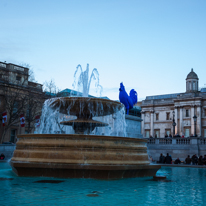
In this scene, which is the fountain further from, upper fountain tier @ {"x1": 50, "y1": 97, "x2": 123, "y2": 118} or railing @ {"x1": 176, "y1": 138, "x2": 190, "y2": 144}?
railing @ {"x1": 176, "y1": 138, "x2": 190, "y2": 144}

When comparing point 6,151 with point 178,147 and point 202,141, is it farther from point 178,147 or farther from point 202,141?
point 202,141

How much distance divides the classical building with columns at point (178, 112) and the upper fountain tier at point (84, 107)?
1840 inches

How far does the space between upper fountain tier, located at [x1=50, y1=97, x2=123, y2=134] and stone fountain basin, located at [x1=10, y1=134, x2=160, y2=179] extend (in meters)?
2.49

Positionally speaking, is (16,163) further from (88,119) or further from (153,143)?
(153,143)

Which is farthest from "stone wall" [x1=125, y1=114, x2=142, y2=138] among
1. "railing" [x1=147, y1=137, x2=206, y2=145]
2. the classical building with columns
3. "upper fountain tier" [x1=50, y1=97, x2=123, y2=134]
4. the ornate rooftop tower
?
the ornate rooftop tower

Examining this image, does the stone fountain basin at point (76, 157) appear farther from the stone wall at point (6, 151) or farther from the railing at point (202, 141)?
the railing at point (202, 141)

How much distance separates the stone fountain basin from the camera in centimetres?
799

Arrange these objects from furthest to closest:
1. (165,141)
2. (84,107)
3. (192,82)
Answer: (192,82)
(165,141)
(84,107)

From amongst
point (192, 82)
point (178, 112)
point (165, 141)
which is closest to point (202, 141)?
point (165, 141)

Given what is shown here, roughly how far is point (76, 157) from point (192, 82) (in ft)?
192

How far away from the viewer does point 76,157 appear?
8.19 metres

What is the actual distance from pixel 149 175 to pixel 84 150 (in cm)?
242

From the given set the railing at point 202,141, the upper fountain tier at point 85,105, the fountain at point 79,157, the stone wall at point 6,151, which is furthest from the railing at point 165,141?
the fountain at point 79,157

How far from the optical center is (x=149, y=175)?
9.42 m
